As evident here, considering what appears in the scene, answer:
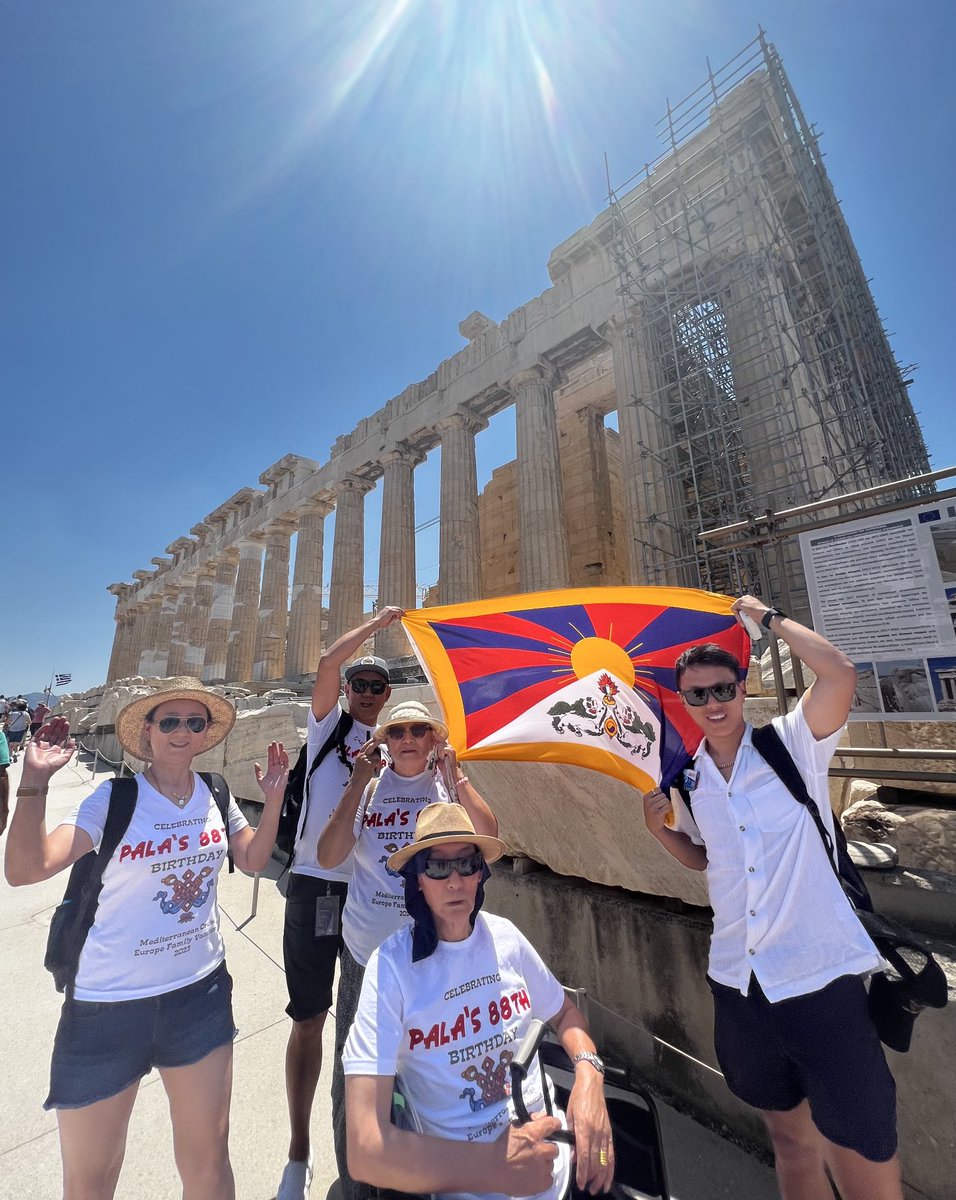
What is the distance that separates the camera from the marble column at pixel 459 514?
52.2ft

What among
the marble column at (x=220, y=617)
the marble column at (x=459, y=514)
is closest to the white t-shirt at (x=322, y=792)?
the marble column at (x=459, y=514)

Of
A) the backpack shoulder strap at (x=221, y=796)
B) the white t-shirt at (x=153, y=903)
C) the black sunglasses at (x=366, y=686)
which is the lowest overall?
the white t-shirt at (x=153, y=903)

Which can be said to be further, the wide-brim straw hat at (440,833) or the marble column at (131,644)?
the marble column at (131,644)

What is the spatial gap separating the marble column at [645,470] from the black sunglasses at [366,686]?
9251 millimetres

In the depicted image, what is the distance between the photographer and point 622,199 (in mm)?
13781

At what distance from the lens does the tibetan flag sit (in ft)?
8.42

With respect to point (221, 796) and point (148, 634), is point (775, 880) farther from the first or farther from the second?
point (148, 634)

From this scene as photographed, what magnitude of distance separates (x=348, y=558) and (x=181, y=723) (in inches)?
742

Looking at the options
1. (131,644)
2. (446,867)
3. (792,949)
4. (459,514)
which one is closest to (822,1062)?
(792,949)

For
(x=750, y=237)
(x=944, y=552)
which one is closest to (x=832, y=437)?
(x=750, y=237)

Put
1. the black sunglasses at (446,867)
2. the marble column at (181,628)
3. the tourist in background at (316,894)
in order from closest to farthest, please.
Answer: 1. the black sunglasses at (446,867)
2. the tourist in background at (316,894)
3. the marble column at (181,628)

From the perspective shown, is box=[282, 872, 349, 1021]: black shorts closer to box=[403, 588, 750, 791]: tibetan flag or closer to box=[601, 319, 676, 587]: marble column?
box=[403, 588, 750, 791]: tibetan flag

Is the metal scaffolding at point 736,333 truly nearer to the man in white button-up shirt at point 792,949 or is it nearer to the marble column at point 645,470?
the marble column at point 645,470

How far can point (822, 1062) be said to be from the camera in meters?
1.54
